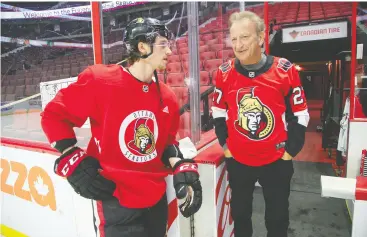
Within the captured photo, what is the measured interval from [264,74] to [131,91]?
68cm

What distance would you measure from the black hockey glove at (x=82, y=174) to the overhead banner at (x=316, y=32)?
4934 mm

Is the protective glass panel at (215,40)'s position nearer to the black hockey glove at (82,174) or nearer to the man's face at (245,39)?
the man's face at (245,39)

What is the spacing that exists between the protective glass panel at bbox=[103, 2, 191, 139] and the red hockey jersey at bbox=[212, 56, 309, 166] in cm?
39

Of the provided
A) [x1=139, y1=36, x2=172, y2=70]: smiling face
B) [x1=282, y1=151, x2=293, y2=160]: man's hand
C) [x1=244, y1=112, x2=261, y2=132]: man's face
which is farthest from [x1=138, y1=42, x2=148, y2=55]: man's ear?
[x1=282, y1=151, x2=293, y2=160]: man's hand

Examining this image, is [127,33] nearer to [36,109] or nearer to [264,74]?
[264,74]

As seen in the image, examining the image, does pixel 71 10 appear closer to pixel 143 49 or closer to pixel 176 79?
pixel 176 79

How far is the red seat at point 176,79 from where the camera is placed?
2196 millimetres

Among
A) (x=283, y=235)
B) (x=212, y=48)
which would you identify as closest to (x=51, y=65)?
(x=283, y=235)

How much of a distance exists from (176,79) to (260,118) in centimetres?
102

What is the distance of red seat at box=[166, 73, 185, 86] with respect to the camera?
220 cm

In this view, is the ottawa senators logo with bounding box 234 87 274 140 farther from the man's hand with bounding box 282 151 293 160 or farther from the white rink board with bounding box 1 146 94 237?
the white rink board with bounding box 1 146 94 237

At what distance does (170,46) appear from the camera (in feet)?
3.67

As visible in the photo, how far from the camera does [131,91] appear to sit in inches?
41.1

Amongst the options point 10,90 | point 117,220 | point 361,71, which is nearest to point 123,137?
point 117,220
